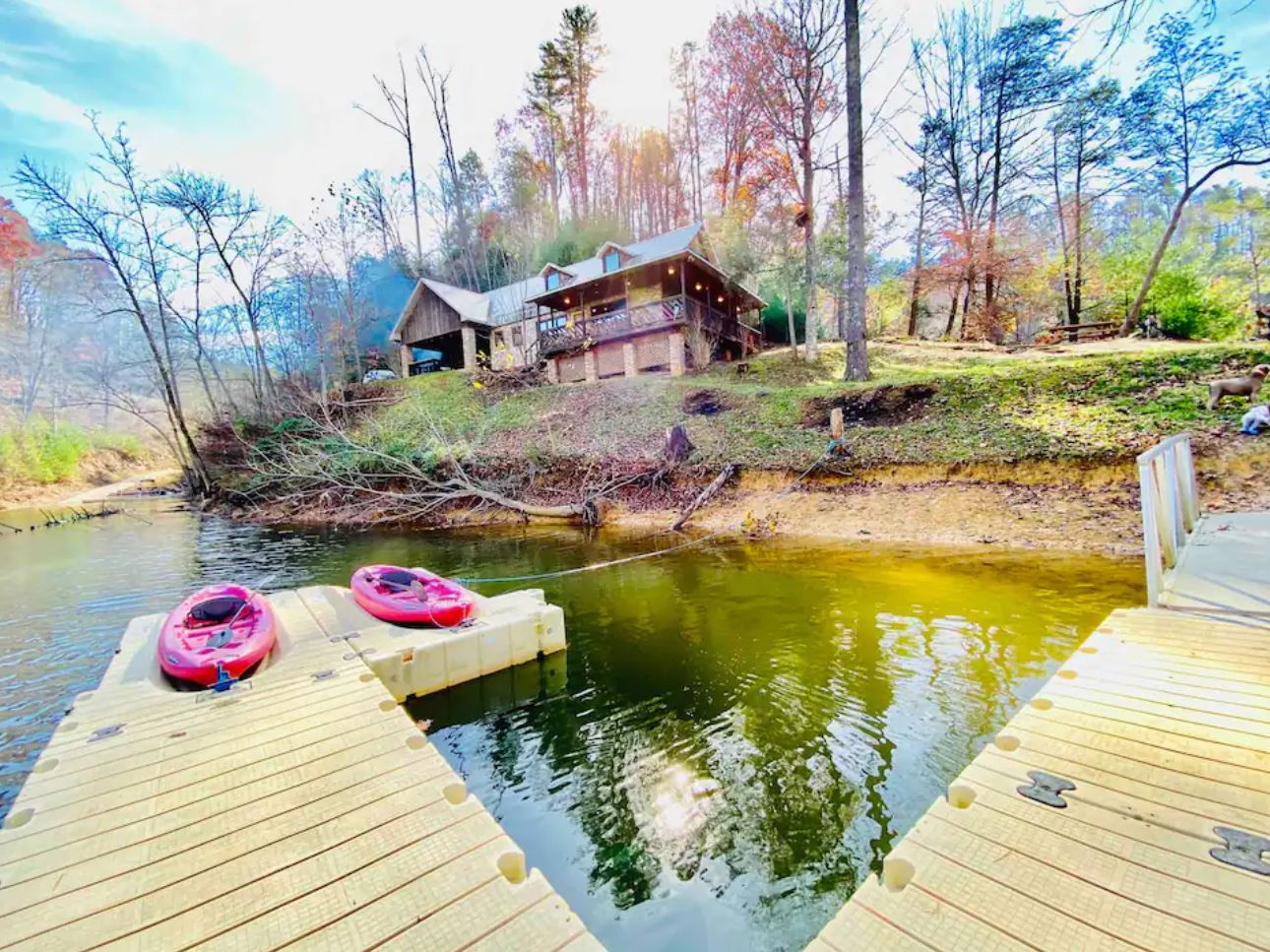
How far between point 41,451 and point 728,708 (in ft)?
117

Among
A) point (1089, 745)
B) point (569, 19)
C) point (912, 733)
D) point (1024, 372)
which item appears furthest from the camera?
point (569, 19)

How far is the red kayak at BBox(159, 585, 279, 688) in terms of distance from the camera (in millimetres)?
4020

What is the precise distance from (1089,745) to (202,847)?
4.11 metres

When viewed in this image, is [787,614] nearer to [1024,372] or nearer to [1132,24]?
[1132,24]

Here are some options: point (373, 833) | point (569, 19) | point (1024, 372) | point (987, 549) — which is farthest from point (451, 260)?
point (373, 833)

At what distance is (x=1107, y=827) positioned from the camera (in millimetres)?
1926

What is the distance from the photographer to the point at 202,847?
2.19m

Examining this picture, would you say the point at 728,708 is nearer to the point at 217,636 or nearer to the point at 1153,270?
the point at 217,636

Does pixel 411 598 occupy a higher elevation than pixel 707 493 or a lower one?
higher

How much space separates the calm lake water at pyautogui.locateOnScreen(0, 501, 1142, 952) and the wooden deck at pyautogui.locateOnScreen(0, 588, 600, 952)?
2.91ft

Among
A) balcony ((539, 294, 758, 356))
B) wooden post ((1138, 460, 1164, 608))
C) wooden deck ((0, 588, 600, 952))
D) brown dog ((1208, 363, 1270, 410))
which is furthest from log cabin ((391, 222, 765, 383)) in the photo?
wooden deck ((0, 588, 600, 952))

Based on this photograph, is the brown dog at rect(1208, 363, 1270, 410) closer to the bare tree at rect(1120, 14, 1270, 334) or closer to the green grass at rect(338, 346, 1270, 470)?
the green grass at rect(338, 346, 1270, 470)

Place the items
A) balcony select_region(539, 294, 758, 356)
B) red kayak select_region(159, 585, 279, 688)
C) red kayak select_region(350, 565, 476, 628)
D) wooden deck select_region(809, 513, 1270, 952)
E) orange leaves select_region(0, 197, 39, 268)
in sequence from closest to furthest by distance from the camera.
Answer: wooden deck select_region(809, 513, 1270, 952)
red kayak select_region(159, 585, 279, 688)
red kayak select_region(350, 565, 476, 628)
balcony select_region(539, 294, 758, 356)
orange leaves select_region(0, 197, 39, 268)

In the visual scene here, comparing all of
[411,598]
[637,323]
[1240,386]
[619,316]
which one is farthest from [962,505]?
[619,316]
